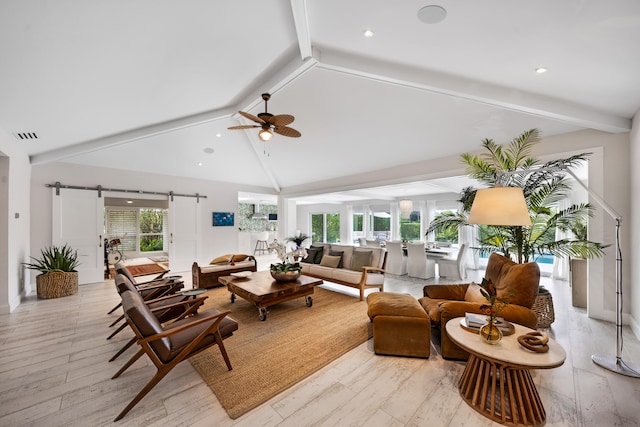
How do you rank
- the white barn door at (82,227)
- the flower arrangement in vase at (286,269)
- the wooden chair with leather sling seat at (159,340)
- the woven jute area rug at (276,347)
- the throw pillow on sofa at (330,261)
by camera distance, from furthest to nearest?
1. the white barn door at (82,227)
2. the throw pillow on sofa at (330,261)
3. the flower arrangement in vase at (286,269)
4. the woven jute area rug at (276,347)
5. the wooden chair with leather sling seat at (159,340)

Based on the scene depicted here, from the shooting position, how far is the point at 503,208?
6.49ft

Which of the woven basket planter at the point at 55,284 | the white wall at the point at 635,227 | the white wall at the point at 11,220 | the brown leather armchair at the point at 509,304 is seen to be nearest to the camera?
the brown leather armchair at the point at 509,304

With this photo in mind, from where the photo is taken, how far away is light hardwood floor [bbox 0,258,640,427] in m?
1.80

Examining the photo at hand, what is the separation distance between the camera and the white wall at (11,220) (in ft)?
12.3

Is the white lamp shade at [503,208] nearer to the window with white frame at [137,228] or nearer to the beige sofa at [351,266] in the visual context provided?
the beige sofa at [351,266]

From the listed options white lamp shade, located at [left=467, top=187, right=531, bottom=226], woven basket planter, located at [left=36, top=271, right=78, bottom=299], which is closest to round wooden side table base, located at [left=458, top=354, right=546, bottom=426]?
white lamp shade, located at [left=467, top=187, right=531, bottom=226]

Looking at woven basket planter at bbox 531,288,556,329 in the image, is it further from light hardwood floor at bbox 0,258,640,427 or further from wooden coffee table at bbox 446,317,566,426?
wooden coffee table at bbox 446,317,566,426

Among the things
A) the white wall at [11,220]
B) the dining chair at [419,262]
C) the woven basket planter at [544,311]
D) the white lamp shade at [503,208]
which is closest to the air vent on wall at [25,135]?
the white wall at [11,220]

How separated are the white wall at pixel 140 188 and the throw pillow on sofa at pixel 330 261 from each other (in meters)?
3.63

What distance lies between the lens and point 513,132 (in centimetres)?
387

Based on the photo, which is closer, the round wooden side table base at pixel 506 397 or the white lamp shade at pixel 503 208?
the round wooden side table base at pixel 506 397

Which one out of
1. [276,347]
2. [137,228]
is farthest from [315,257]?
[137,228]

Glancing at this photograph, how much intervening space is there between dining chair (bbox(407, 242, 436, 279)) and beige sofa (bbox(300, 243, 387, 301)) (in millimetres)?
1473

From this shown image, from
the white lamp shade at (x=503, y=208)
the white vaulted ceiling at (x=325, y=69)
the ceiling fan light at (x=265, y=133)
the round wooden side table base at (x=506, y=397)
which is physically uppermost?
the white vaulted ceiling at (x=325, y=69)
